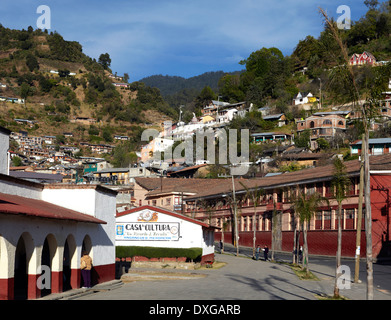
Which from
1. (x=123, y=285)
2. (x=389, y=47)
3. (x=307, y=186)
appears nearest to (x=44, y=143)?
(x=389, y=47)

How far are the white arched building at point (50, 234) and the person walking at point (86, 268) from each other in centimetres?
21

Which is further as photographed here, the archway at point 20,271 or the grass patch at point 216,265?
the grass patch at point 216,265

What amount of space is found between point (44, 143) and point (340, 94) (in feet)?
619

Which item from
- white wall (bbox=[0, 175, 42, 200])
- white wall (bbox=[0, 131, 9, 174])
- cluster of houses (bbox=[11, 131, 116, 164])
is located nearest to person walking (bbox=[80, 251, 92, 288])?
white wall (bbox=[0, 175, 42, 200])

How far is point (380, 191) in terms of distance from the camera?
4550 cm

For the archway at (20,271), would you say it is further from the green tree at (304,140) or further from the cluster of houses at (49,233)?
the green tree at (304,140)

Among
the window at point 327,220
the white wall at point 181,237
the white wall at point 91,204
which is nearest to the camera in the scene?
the white wall at point 91,204

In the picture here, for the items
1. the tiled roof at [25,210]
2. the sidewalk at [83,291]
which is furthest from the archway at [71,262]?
the tiled roof at [25,210]

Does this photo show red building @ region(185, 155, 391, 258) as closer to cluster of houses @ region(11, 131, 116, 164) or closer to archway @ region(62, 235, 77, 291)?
archway @ region(62, 235, 77, 291)

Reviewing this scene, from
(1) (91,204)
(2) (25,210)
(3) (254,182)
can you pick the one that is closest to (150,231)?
(1) (91,204)

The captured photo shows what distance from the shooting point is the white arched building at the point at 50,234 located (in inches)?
714

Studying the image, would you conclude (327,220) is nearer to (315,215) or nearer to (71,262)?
(315,215)

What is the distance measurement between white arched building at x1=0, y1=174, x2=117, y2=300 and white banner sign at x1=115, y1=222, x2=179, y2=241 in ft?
37.6

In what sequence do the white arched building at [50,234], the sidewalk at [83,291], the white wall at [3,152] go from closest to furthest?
the white arched building at [50,234] < the sidewalk at [83,291] < the white wall at [3,152]
